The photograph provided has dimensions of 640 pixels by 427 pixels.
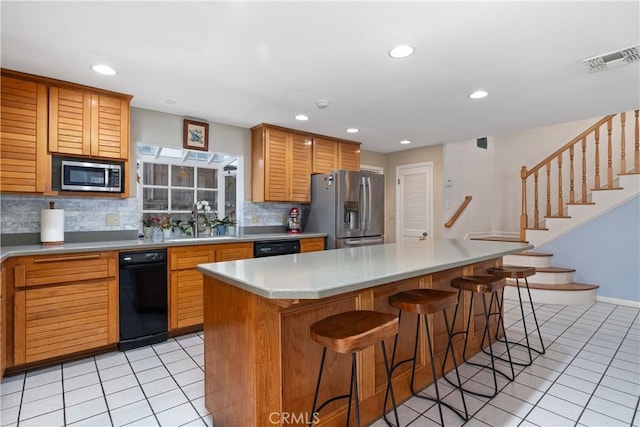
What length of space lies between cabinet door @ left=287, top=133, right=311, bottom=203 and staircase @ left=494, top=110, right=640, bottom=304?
3288mm

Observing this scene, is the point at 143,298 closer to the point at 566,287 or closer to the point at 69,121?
the point at 69,121

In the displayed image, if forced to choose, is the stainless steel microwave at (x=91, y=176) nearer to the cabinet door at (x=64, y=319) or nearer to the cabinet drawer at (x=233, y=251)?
the cabinet door at (x=64, y=319)

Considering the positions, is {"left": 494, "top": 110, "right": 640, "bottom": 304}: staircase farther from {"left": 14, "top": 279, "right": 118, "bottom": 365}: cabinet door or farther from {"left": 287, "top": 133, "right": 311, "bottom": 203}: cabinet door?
{"left": 14, "top": 279, "right": 118, "bottom": 365}: cabinet door

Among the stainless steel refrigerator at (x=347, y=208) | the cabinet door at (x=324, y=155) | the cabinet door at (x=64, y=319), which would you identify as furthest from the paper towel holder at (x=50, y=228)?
the cabinet door at (x=324, y=155)

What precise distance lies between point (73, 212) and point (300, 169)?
8.27ft

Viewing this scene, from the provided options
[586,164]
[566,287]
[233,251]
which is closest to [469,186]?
[586,164]

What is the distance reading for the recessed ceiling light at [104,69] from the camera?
2426 mm

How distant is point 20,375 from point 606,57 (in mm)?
4852

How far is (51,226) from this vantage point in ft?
9.07

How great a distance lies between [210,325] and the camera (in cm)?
184

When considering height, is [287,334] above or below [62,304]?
above

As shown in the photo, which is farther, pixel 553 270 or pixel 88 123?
pixel 553 270

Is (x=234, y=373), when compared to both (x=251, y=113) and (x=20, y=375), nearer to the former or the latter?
(x=20, y=375)

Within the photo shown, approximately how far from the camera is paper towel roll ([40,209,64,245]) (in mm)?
2750
